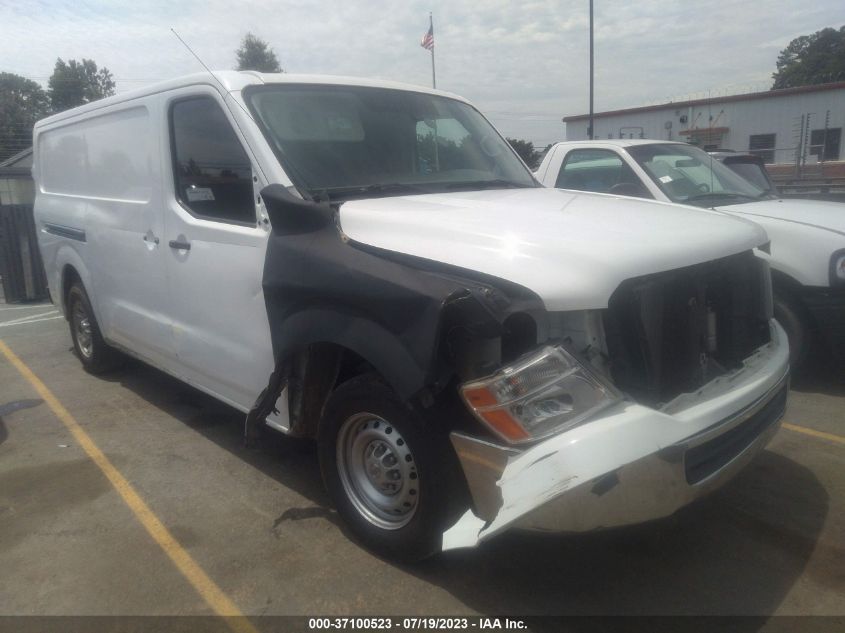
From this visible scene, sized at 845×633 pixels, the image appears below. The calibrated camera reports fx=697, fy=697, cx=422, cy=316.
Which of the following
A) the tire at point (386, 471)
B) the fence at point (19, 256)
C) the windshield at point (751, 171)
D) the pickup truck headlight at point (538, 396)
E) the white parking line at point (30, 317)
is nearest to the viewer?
the pickup truck headlight at point (538, 396)

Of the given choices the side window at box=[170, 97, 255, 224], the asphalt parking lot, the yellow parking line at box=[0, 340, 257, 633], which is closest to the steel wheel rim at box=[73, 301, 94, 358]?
the yellow parking line at box=[0, 340, 257, 633]

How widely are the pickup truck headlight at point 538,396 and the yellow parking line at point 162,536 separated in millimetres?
1332

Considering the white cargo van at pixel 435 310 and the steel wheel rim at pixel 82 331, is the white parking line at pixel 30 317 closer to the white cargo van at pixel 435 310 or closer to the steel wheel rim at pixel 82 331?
the steel wheel rim at pixel 82 331

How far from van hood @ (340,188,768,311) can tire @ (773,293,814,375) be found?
201 cm

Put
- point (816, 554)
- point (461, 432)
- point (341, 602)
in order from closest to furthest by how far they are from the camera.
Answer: point (461, 432)
point (341, 602)
point (816, 554)

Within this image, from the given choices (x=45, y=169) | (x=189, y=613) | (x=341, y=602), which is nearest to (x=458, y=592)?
(x=341, y=602)

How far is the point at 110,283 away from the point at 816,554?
15.5 ft

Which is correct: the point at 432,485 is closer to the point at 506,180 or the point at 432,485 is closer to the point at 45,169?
the point at 506,180

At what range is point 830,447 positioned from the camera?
4.18 meters

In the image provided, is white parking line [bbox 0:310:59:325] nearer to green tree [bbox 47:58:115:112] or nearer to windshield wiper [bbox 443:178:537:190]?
windshield wiper [bbox 443:178:537:190]

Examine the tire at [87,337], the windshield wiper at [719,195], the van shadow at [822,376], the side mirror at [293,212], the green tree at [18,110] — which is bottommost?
the van shadow at [822,376]

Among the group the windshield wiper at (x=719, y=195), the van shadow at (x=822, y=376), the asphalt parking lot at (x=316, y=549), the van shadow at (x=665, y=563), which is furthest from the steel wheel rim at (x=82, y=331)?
the van shadow at (x=822, y=376)

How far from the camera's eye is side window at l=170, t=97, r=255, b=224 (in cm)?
356

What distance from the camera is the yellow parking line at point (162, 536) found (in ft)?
9.38
